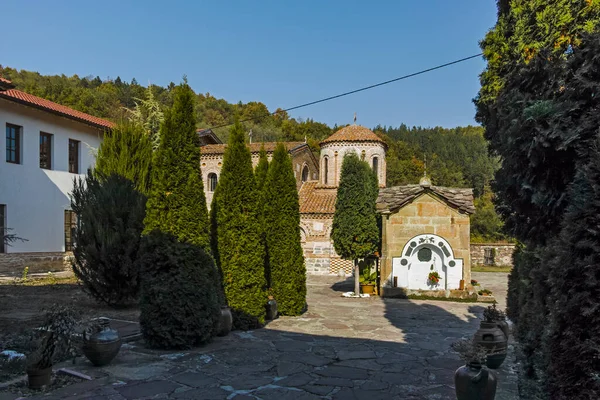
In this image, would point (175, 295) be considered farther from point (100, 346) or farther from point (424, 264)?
point (424, 264)

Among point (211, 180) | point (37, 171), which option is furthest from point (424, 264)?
point (211, 180)

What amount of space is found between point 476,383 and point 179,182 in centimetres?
549

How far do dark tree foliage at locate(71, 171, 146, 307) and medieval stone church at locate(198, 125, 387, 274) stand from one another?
36.8 ft

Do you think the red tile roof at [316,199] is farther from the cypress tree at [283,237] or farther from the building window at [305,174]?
the cypress tree at [283,237]

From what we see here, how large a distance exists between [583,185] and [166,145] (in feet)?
20.5

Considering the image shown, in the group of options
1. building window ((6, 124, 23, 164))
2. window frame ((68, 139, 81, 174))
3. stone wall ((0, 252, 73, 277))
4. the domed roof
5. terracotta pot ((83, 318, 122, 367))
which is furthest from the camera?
the domed roof

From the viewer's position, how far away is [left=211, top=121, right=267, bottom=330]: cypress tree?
8.95m

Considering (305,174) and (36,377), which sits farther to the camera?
(305,174)

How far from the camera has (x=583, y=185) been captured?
130 inches

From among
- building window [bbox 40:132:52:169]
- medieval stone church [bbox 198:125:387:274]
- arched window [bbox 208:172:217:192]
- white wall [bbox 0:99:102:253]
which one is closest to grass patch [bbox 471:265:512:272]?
medieval stone church [bbox 198:125:387:274]

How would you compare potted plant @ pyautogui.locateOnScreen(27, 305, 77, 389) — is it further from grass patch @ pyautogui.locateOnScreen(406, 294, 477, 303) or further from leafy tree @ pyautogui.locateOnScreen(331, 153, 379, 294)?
grass patch @ pyautogui.locateOnScreen(406, 294, 477, 303)

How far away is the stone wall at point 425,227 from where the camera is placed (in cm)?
1519

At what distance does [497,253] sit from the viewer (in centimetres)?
3008

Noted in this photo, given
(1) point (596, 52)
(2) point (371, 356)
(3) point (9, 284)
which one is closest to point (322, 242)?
(3) point (9, 284)
